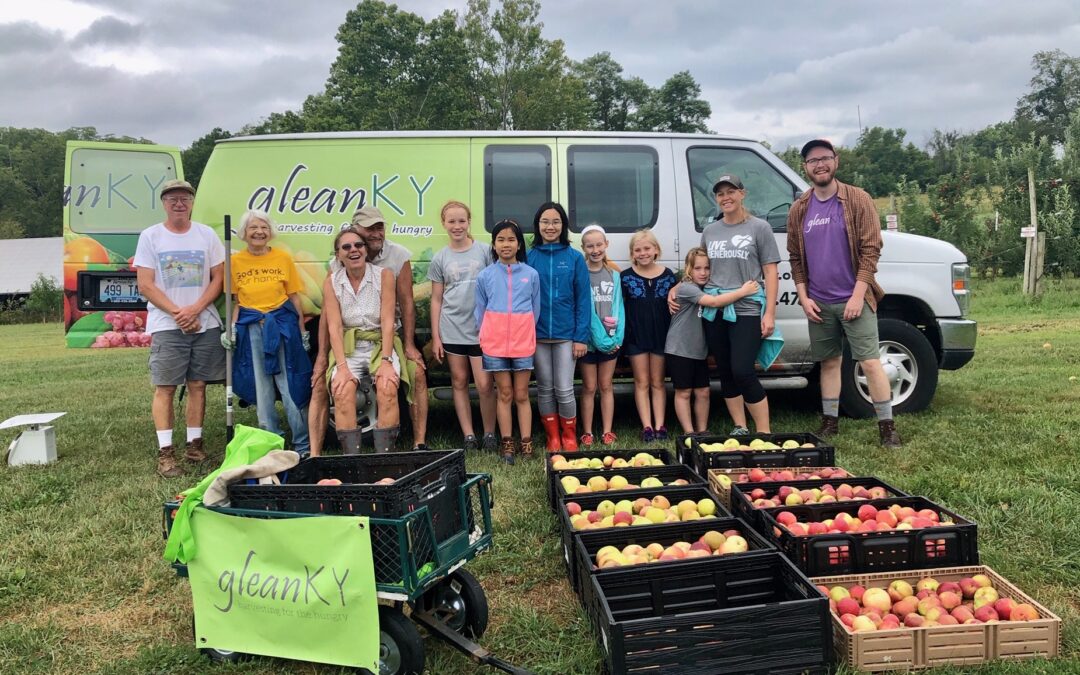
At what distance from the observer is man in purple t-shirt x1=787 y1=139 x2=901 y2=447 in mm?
4973

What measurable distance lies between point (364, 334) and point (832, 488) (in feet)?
9.82

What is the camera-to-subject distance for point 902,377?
5918mm

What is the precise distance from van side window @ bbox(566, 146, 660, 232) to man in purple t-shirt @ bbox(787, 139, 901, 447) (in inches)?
42.6

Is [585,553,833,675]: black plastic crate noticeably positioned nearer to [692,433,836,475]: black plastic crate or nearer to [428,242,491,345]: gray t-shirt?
[692,433,836,475]: black plastic crate

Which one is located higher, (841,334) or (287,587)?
(841,334)

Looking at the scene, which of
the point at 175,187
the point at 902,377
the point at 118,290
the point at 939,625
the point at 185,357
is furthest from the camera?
the point at 902,377

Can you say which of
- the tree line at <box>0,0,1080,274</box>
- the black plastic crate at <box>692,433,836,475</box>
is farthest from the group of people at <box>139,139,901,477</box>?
the tree line at <box>0,0,1080,274</box>

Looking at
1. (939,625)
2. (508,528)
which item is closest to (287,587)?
(508,528)

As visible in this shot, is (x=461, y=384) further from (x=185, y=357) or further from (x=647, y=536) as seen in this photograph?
(x=647, y=536)

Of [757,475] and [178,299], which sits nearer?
[757,475]

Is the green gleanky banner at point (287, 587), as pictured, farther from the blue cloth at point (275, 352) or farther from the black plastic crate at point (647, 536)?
the blue cloth at point (275, 352)

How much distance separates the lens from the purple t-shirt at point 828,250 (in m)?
5.05

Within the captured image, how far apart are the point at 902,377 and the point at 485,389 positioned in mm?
3400

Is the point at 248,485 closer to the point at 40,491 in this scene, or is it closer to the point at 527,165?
the point at 40,491
